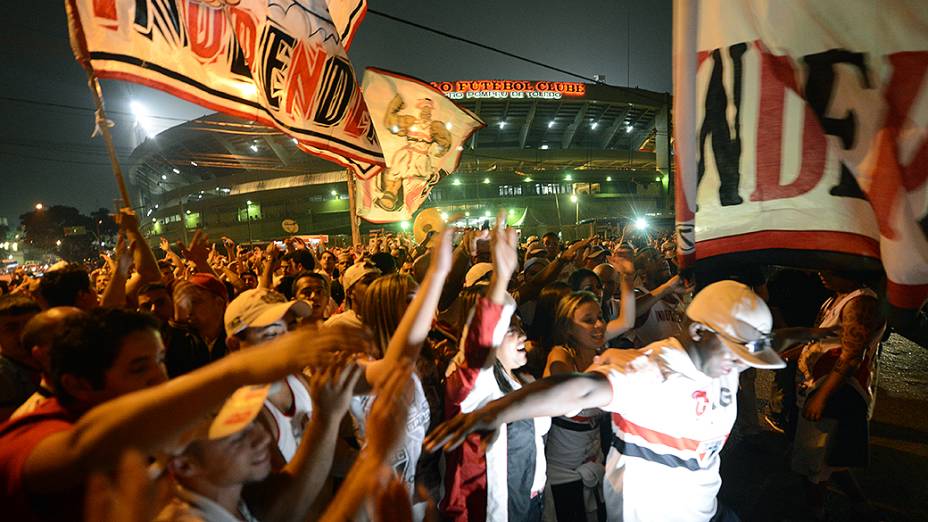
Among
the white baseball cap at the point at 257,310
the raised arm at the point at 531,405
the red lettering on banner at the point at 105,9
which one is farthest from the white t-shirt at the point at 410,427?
the red lettering on banner at the point at 105,9

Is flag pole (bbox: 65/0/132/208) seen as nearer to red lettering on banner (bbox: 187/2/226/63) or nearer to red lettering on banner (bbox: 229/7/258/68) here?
red lettering on banner (bbox: 187/2/226/63)

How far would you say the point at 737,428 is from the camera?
4.38 m

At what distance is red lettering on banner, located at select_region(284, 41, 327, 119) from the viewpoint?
4.40 metres

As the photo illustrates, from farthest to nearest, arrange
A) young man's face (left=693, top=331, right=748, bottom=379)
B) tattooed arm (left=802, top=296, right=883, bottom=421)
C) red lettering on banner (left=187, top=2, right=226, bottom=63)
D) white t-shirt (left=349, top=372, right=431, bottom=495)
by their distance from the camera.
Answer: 1. red lettering on banner (left=187, top=2, right=226, bottom=63)
2. tattooed arm (left=802, top=296, right=883, bottom=421)
3. white t-shirt (left=349, top=372, right=431, bottom=495)
4. young man's face (left=693, top=331, right=748, bottom=379)

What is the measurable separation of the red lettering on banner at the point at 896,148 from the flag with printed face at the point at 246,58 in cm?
455

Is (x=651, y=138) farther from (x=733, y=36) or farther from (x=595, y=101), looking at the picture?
(x=733, y=36)

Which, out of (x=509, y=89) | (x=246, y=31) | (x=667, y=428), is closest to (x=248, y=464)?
(x=667, y=428)

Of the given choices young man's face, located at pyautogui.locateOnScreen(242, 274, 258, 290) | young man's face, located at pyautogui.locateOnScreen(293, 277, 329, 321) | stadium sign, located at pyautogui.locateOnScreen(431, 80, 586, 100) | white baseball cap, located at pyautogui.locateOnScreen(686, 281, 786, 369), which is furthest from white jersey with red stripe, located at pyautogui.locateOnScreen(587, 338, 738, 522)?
stadium sign, located at pyautogui.locateOnScreen(431, 80, 586, 100)

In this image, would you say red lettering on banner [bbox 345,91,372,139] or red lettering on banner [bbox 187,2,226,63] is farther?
red lettering on banner [bbox 345,91,372,139]

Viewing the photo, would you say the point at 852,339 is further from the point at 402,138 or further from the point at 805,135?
the point at 402,138

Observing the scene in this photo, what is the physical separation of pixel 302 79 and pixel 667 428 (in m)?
4.66

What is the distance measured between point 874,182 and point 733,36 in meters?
0.96

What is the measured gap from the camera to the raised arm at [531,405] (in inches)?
61.2

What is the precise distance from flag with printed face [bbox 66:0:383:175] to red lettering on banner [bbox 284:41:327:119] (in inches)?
0.4
